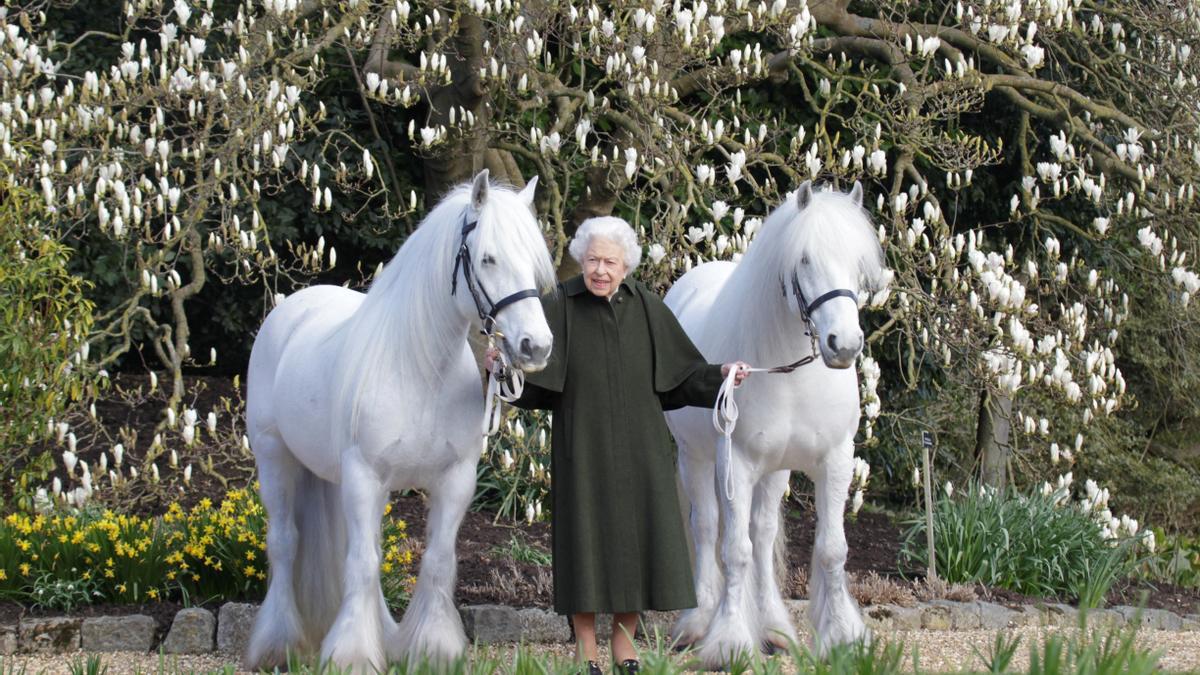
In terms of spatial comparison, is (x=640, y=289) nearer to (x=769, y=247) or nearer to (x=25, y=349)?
(x=769, y=247)

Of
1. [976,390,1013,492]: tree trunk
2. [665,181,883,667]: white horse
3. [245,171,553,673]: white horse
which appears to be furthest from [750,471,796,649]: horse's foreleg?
[976,390,1013,492]: tree trunk

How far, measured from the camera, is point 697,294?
615 centimetres

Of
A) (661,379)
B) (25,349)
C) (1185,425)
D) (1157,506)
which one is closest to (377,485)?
(661,379)

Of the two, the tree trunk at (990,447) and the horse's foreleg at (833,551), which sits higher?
the tree trunk at (990,447)

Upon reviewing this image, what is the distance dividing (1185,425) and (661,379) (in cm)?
858

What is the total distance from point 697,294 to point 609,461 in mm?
1752

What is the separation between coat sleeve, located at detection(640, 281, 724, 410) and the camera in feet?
Result: 15.5

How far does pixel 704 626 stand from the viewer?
548cm

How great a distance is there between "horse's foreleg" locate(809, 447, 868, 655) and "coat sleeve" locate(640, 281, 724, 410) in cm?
65

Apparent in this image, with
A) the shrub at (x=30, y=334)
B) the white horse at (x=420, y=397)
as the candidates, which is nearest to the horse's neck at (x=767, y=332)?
the white horse at (x=420, y=397)

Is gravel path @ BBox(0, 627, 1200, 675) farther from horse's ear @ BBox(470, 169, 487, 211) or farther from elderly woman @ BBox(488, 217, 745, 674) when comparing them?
horse's ear @ BBox(470, 169, 487, 211)

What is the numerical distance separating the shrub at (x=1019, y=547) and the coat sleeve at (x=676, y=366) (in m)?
2.83

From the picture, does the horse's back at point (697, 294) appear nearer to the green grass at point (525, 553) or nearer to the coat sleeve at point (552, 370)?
the coat sleeve at point (552, 370)

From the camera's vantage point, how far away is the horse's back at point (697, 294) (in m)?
5.83
